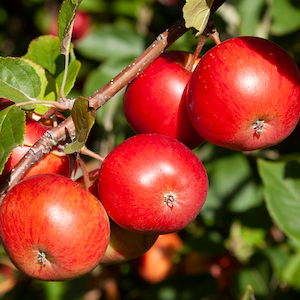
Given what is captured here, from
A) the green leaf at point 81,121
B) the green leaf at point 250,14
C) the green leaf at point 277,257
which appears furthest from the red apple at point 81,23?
the green leaf at point 81,121

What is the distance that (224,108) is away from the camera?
981mm

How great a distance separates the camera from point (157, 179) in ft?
3.25

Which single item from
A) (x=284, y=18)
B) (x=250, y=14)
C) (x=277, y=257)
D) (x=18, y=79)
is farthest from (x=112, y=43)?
(x=277, y=257)

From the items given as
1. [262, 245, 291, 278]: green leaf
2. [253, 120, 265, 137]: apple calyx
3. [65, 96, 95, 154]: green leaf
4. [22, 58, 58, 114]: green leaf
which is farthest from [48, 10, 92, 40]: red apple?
[253, 120, 265, 137]: apple calyx

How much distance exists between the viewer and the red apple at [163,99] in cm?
111

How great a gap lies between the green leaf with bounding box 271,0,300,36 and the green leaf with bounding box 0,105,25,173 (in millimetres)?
1347

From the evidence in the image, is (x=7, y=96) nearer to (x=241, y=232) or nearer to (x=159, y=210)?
(x=159, y=210)

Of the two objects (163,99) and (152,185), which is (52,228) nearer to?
(152,185)

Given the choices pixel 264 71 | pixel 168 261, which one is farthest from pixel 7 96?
pixel 168 261

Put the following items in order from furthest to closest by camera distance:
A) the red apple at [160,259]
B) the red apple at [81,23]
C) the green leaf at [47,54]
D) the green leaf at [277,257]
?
the red apple at [81,23], the red apple at [160,259], the green leaf at [277,257], the green leaf at [47,54]

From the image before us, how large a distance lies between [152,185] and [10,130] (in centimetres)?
42

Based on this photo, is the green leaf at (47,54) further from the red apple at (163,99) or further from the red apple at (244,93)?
the red apple at (244,93)

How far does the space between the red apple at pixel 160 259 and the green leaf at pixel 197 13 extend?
174 centimetres

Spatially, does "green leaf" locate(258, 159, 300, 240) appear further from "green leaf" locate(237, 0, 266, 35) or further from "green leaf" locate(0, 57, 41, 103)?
"green leaf" locate(0, 57, 41, 103)
